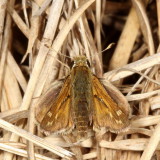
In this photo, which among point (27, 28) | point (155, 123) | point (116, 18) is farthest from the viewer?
point (116, 18)

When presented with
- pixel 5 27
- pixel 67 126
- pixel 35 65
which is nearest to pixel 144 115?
pixel 67 126

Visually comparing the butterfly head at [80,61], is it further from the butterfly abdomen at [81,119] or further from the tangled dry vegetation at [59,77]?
the butterfly abdomen at [81,119]

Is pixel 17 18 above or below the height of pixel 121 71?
above

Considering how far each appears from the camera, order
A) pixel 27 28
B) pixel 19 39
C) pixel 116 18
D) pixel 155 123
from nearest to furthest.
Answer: pixel 155 123, pixel 27 28, pixel 19 39, pixel 116 18

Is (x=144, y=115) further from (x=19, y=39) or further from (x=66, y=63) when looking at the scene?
(x=19, y=39)

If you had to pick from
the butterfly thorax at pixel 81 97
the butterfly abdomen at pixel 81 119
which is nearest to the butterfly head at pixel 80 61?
the butterfly thorax at pixel 81 97

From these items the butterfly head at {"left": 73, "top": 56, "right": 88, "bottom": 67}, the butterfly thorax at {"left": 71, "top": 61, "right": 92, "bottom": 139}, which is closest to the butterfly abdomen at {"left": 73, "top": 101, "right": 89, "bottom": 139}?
the butterfly thorax at {"left": 71, "top": 61, "right": 92, "bottom": 139}
